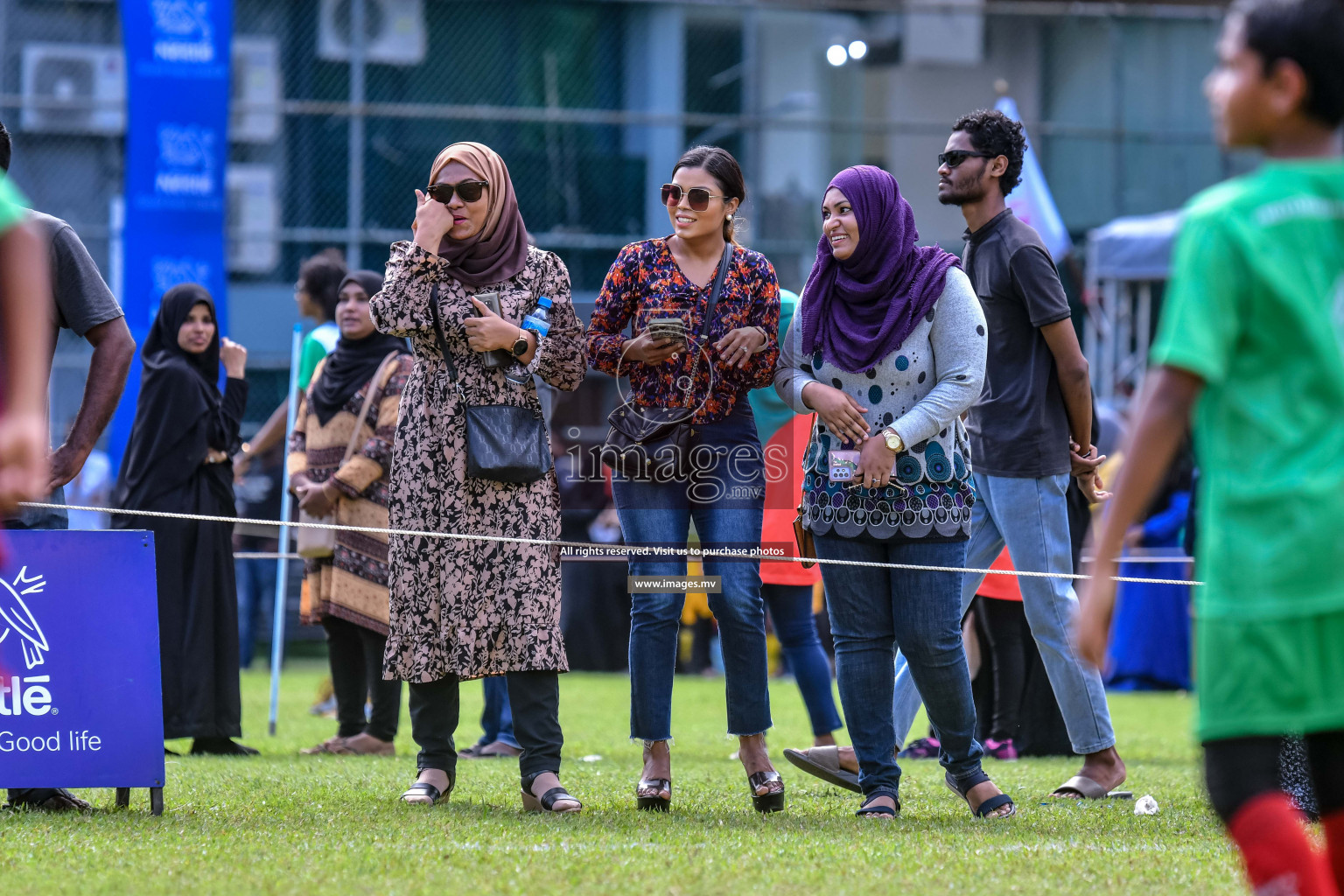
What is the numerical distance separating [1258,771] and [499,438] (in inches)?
111

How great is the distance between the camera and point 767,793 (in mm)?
4895

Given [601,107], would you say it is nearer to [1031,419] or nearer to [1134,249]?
[1134,249]

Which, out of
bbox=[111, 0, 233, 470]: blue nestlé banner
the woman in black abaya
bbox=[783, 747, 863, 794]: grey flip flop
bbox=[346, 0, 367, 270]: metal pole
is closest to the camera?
bbox=[783, 747, 863, 794]: grey flip flop

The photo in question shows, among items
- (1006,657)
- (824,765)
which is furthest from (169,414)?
(1006,657)

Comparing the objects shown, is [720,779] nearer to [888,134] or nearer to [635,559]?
[635,559]

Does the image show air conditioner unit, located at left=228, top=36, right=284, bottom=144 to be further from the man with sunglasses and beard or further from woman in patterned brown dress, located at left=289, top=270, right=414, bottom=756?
the man with sunglasses and beard

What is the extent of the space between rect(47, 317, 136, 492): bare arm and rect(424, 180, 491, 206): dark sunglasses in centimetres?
107

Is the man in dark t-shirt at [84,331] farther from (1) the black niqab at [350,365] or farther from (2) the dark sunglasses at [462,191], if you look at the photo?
(1) the black niqab at [350,365]

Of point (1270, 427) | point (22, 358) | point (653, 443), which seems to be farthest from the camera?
point (653, 443)

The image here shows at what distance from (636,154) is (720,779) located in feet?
36.1

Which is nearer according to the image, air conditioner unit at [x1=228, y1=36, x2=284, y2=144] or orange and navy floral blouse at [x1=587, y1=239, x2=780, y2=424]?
orange and navy floral blouse at [x1=587, y1=239, x2=780, y2=424]

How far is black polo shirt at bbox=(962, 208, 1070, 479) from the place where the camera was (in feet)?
17.5

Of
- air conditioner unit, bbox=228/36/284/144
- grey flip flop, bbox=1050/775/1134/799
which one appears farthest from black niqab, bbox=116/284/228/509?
air conditioner unit, bbox=228/36/284/144

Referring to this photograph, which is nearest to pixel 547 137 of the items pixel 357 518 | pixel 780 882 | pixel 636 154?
pixel 636 154
